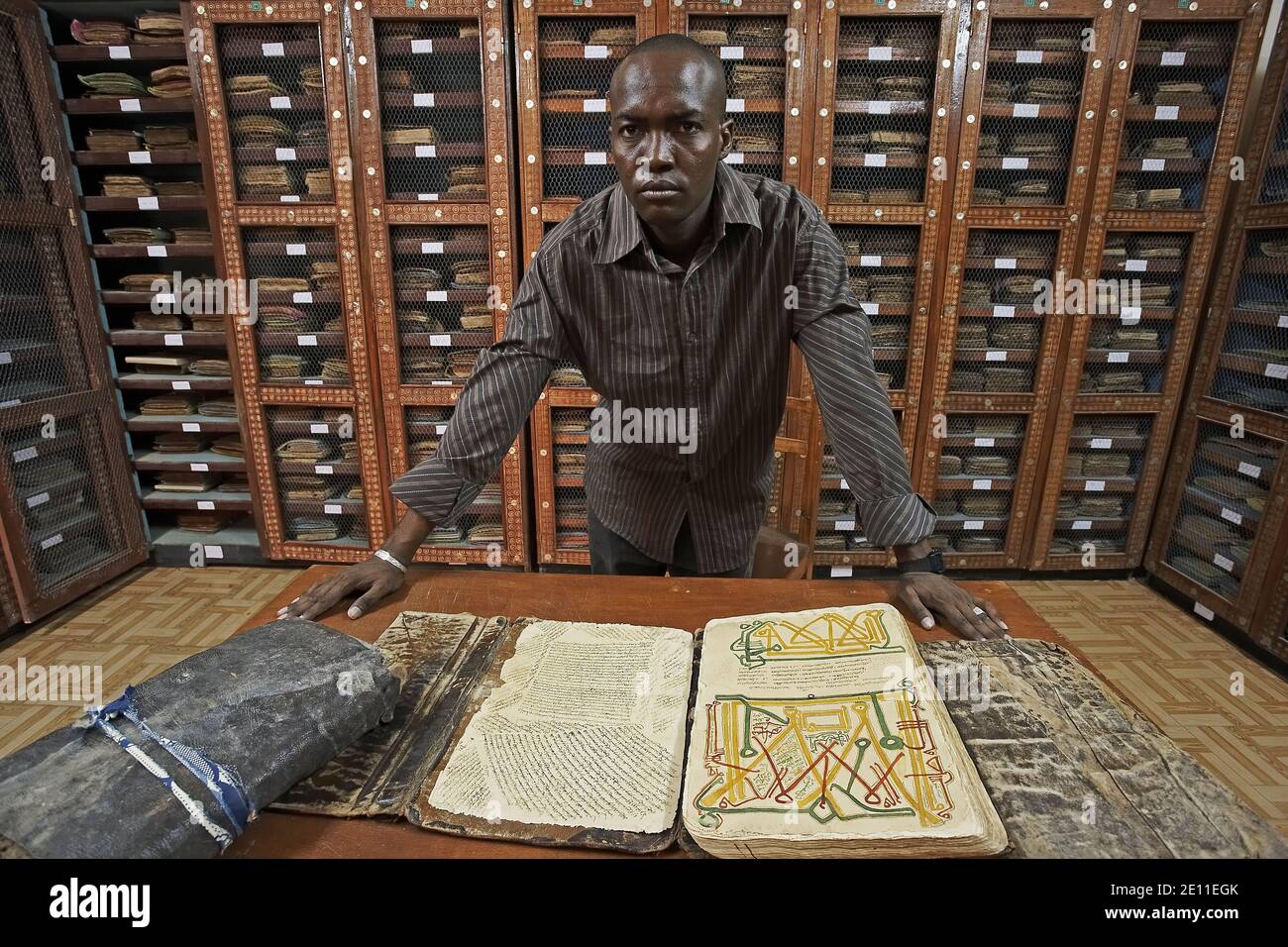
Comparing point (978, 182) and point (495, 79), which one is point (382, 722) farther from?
point (978, 182)

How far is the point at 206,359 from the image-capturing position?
12.7 feet

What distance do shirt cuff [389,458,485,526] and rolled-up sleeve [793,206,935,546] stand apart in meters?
0.79

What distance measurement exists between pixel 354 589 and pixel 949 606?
112 centimetres

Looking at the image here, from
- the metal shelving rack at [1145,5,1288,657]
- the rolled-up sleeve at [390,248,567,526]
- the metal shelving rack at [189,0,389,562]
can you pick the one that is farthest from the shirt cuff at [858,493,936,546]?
the metal shelving rack at [189,0,389,562]

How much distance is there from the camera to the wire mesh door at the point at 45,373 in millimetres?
3191

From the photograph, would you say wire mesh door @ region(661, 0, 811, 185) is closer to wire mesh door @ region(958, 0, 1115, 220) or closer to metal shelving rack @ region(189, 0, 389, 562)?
wire mesh door @ region(958, 0, 1115, 220)

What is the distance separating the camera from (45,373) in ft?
11.3

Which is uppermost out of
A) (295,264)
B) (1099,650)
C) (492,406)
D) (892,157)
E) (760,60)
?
(760,60)

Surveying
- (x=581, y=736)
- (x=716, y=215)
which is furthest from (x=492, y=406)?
(x=581, y=736)

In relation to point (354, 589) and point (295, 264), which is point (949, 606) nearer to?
point (354, 589)

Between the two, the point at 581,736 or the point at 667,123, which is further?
the point at 667,123

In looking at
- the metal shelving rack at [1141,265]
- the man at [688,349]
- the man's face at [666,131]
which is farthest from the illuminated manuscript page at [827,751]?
the metal shelving rack at [1141,265]
